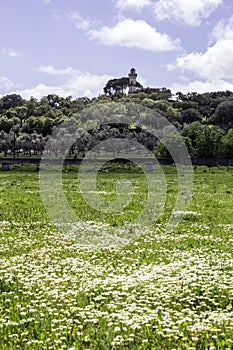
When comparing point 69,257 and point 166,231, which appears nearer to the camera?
point 69,257

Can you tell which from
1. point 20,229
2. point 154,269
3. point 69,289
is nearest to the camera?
point 69,289

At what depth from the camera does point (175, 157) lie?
335 feet

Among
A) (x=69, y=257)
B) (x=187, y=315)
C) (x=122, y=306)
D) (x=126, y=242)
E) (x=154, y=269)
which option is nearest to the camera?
(x=187, y=315)

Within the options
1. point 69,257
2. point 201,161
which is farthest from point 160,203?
point 201,161

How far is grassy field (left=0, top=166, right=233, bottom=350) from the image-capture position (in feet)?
27.4

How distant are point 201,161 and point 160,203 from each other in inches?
2641

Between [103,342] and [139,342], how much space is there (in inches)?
25.6

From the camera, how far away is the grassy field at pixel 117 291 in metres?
8.34

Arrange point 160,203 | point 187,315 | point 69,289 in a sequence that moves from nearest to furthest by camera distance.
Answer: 1. point 187,315
2. point 69,289
3. point 160,203

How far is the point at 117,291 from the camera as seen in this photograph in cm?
1098

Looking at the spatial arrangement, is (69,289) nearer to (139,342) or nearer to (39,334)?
(39,334)

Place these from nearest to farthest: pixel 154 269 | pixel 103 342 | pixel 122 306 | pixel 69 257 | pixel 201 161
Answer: pixel 103 342, pixel 122 306, pixel 154 269, pixel 69 257, pixel 201 161

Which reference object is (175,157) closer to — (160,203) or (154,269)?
(160,203)

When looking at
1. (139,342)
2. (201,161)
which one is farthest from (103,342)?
(201,161)
